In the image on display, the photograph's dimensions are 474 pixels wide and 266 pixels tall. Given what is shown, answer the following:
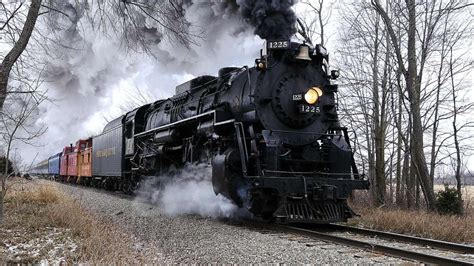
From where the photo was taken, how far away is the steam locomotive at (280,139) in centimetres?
819

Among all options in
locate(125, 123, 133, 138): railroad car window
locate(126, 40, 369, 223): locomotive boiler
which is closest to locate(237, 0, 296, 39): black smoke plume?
locate(126, 40, 369, 223): locomotive boiler

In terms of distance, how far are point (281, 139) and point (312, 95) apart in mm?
1094

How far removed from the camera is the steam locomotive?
8188 millimetres

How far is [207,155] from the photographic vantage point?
10172 mm

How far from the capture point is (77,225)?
25.3ft

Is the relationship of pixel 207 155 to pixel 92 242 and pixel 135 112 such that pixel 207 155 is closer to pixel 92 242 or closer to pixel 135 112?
pixel 92 242

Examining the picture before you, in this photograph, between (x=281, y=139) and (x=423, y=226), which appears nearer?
(x=423, y=226)

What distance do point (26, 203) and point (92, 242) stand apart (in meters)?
6.29

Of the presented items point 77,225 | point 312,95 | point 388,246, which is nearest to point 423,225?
point 388,246

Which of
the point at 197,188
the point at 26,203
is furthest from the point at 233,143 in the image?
the point at 26,203

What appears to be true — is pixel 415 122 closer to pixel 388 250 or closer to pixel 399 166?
pixel 399 166

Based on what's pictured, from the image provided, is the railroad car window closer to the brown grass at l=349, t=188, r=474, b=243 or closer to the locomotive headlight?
the locomotive headlight

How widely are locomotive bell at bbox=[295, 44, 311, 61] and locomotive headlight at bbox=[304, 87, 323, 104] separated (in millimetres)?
643

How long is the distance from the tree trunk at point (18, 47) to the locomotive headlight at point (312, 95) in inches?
208
